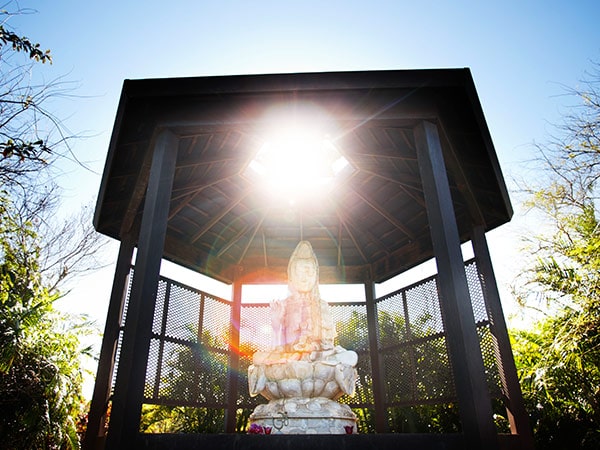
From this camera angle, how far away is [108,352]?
606 centimetres

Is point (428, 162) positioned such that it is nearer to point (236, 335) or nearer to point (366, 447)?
point (366, 447)

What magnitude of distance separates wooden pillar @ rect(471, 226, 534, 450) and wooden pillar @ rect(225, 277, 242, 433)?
15.7ft

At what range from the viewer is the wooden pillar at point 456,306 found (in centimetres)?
347

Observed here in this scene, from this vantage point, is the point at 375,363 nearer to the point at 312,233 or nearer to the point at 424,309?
the point at 424,309

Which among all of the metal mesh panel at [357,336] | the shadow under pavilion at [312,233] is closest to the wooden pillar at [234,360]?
the shadow under pavilion at [312,233]

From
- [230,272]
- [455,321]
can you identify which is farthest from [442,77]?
[230,272]

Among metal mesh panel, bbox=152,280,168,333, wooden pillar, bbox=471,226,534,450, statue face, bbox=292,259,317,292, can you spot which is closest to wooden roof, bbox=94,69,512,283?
wooden pillar, bbox=471,226,534,450

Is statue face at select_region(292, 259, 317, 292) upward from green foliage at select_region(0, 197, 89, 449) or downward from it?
upward

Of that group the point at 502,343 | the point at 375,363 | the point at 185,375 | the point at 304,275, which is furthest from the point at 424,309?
the point at 185,375

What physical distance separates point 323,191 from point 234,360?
12.6 feet

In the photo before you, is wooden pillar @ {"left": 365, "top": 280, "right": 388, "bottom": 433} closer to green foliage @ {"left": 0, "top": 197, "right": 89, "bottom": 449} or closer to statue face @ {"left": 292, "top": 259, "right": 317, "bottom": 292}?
statue face @ {"left": 292, "top": 259, "right": 317, "bottom": 292}

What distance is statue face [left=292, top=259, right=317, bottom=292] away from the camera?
7191 mm

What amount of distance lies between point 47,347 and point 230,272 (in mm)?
3685

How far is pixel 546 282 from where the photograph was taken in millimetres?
8188
